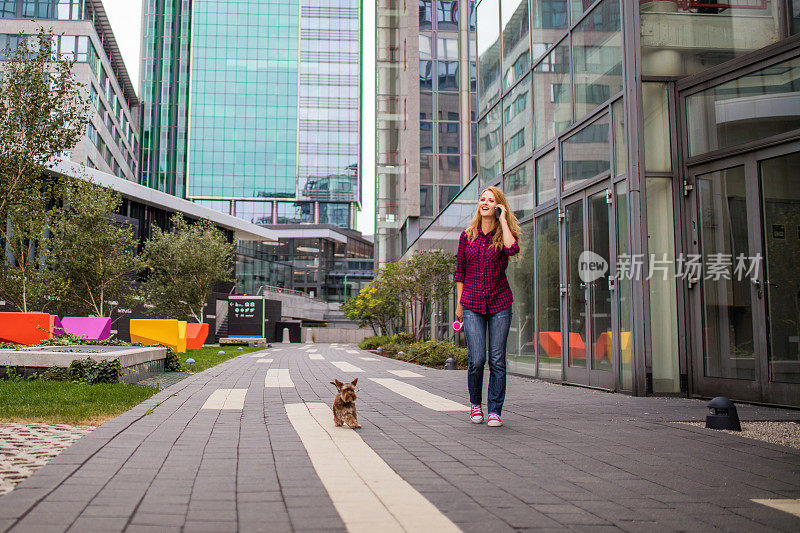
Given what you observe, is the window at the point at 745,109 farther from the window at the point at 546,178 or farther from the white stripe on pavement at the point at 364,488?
the white stripe on pavement at the point at 364,488

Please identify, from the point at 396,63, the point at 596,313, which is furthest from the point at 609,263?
the point at 396,63

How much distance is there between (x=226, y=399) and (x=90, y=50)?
5239 cm

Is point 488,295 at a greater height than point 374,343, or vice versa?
point 488,295

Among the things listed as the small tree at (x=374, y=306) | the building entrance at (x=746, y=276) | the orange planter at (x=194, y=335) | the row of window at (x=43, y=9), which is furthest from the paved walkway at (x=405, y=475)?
the row of window at (x=43, y=9)

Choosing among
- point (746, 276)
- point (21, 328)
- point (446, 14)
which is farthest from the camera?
point (446, 14)

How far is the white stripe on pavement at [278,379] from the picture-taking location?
9477mm

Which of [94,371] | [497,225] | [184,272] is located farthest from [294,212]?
[497,225]

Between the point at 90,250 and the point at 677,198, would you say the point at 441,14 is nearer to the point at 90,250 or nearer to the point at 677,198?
the point at 90,250

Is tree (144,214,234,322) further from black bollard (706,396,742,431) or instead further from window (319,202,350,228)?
window (319,202,350,228)

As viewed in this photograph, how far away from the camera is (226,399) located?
7492 millimetres

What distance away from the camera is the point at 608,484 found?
11.5 ft

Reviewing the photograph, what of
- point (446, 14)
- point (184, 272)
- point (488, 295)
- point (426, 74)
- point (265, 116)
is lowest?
point (488, 295)

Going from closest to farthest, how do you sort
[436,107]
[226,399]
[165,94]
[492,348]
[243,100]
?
[492,348]
[226,399]
[436,107]
[243,100]
[165,94]

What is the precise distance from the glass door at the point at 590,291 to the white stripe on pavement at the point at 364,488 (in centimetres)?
497
